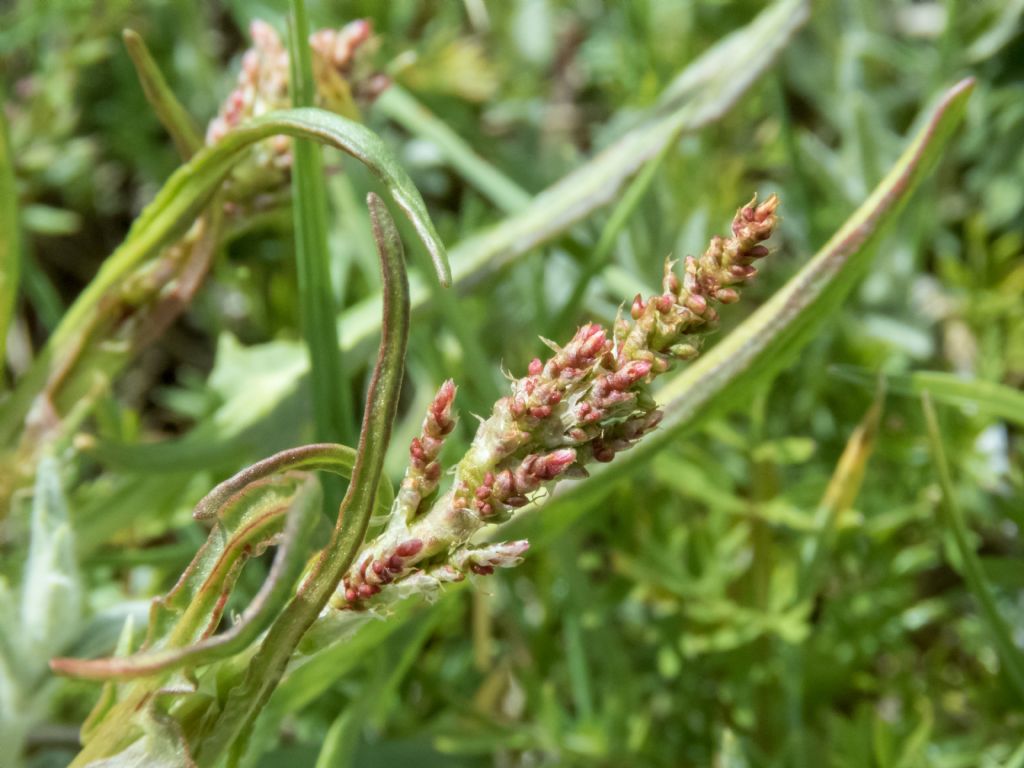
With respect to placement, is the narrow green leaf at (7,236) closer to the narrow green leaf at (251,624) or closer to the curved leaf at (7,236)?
the curved leaf at (7,236)

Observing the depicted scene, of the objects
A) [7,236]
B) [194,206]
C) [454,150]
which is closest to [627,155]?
[454,150]

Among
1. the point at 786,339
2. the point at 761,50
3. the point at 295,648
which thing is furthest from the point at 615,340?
the point at 761,50

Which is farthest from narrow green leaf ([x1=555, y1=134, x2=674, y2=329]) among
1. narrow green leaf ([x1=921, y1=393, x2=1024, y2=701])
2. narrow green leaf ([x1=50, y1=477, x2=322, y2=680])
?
narrow green leaf ([x1=50, y1=477, x2=322, y2=680])

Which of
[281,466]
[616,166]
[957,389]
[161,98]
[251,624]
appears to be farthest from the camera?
[616,166]

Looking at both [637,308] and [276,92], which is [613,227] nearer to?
[276,92]

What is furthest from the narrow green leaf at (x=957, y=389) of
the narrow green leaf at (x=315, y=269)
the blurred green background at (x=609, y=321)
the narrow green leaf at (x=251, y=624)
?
the narrow green leaf at (x=251, y=624)

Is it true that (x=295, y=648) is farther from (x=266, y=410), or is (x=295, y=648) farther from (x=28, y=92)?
(x=28, y=92)
